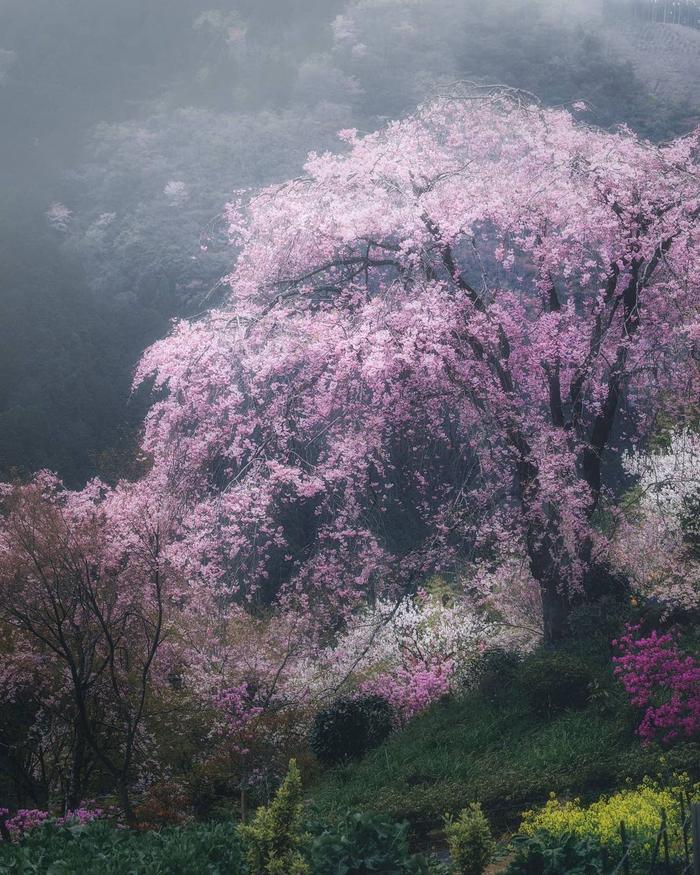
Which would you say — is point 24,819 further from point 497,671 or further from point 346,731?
point 497,671

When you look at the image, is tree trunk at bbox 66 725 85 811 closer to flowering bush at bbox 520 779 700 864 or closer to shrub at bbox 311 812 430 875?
shrub at bbox 311 812 430 875

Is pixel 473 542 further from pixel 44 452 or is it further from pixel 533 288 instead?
pixel 44 452

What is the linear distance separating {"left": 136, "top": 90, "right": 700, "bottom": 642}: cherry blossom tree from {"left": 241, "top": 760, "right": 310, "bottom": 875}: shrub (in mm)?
2492

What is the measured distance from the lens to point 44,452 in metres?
6.36

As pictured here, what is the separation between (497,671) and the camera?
596 centimetres

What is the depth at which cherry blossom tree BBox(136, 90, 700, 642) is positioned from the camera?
551 cm

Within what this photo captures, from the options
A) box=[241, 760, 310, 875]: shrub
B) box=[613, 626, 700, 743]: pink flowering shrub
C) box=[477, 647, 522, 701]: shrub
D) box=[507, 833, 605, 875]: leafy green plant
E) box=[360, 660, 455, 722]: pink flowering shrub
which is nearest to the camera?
box=[507, 833, 605, 875]: leafy green plant

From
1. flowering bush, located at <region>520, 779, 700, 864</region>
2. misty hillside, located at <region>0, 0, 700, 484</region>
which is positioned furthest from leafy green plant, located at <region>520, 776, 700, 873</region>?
misty hillside, located at <region>0, 0, 700, 484</region>


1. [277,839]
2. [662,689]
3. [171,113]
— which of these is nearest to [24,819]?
[277,839]

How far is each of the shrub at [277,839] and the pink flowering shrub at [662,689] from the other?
2.35m

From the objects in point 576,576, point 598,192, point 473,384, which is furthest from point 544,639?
point 598,192

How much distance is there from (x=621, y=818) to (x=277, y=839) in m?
1.48

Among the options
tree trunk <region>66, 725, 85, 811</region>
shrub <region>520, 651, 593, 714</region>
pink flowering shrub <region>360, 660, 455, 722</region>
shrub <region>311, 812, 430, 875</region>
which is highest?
shrub <region>311, 812, 430, 875</region>

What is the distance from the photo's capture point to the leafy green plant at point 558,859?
294 centimetres
